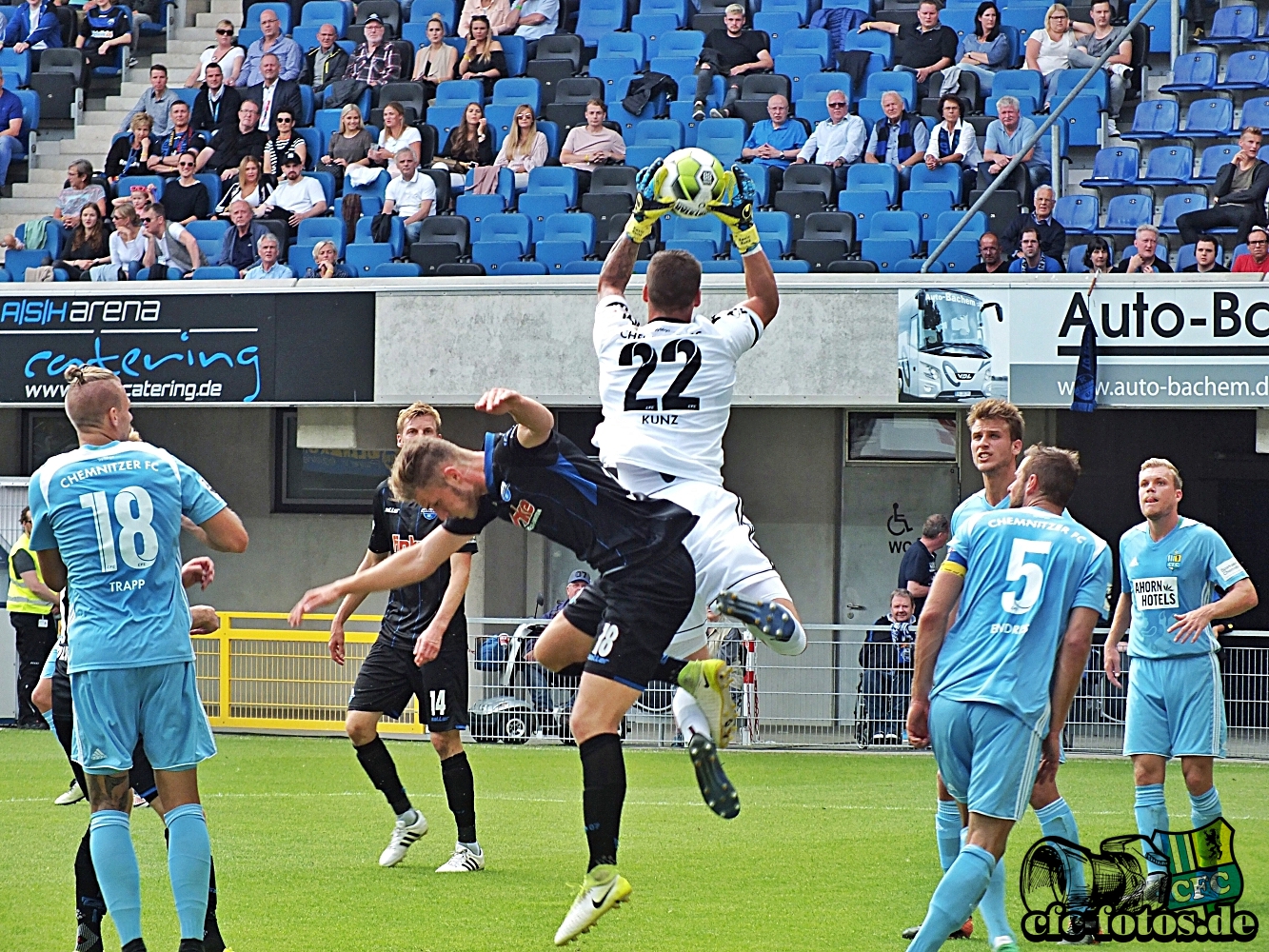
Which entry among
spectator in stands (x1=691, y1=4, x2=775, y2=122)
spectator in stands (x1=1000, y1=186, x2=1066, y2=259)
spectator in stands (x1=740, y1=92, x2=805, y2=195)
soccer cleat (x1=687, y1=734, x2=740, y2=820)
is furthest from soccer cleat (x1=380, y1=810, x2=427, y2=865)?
spectator in stands (x1=691, y1=4, x2=775, y2=122)

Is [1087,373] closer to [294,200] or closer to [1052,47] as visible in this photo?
[1052,47]

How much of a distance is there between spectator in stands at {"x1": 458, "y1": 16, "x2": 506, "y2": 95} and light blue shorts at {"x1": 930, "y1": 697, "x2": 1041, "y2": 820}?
1344 cm

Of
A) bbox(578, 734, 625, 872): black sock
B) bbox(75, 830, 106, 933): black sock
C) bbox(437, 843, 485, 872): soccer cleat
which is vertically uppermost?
bbox(578, 734, 625, 872): black sock

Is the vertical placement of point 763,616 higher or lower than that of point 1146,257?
lower

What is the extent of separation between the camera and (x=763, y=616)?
578 centimetres

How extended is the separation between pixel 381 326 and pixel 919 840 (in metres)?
7.22

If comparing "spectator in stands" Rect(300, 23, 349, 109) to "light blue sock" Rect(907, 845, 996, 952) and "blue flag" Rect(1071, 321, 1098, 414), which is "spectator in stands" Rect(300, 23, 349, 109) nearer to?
"blue flag" Rect(1071, 321, 1098, 414)

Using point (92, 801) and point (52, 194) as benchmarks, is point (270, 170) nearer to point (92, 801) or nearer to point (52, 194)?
point (52, 194)

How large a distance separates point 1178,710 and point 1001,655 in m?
2.38

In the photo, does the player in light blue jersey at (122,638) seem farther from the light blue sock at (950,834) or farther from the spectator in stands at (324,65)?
the spectator in stands at (324,65)

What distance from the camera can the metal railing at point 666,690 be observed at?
13586 mm

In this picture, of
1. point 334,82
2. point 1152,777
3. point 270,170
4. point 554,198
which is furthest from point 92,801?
point 334,82

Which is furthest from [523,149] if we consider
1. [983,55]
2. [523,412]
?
[523,412]

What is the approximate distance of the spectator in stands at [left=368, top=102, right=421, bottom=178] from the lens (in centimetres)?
1683
